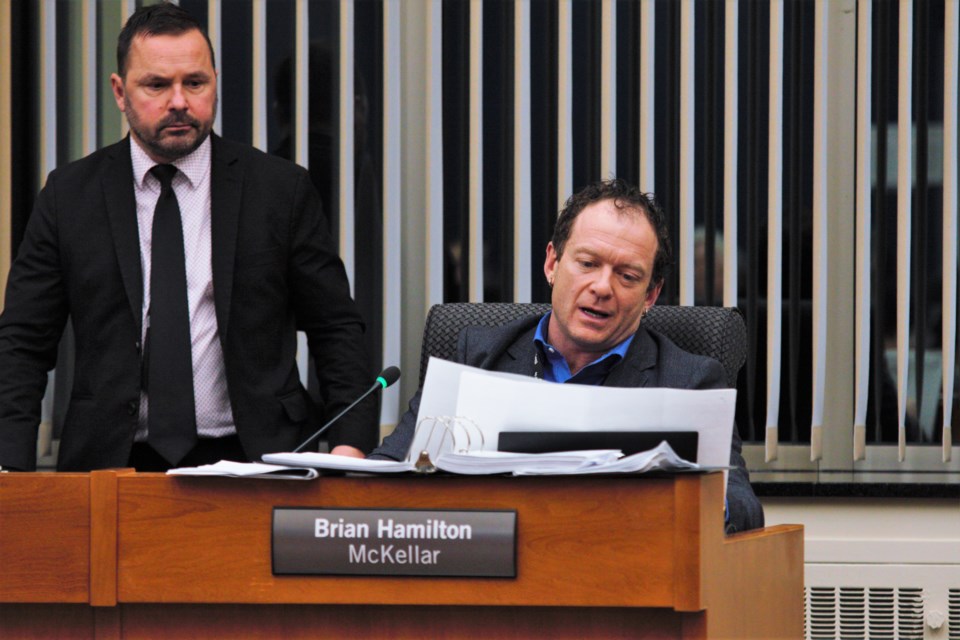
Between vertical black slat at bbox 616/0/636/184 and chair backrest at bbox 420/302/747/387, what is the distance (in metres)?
0.93

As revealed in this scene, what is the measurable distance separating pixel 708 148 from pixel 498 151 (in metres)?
0.51

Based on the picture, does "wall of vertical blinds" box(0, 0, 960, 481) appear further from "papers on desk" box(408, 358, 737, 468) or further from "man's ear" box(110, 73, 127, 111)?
"papers on desk" box(408, 358, 737, 468)

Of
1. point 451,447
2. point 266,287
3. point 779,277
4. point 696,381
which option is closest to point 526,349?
point 696,381

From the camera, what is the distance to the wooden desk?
1.41m

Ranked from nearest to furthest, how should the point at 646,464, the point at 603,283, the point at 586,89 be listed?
1. the point at 646,464
2. the point at 603,283
3. the point at 586,89

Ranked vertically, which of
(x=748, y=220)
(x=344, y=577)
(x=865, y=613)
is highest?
(x=748, y=220)

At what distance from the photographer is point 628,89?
3.22m

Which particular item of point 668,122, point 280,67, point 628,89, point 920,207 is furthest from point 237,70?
point 920,207

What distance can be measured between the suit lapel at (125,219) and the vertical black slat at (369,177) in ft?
2.97

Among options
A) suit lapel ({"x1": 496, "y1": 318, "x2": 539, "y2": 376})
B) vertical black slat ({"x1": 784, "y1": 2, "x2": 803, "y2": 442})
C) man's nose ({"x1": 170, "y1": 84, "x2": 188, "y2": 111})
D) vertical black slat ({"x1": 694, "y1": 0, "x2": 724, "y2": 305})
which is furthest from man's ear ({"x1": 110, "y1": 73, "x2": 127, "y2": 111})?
vertical black slat ({"x1": 784, "y1": 2, "x2": 803, "y2": 442})

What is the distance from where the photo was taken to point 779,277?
3141mm

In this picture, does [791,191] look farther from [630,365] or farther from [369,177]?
[630,365]

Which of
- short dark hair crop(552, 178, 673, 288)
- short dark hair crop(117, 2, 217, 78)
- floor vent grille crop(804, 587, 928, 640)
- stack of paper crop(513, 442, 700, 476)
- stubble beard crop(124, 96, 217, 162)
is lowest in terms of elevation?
floor vent grille crop(804, 587, 928, 640)

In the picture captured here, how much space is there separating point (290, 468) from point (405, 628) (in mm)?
221
